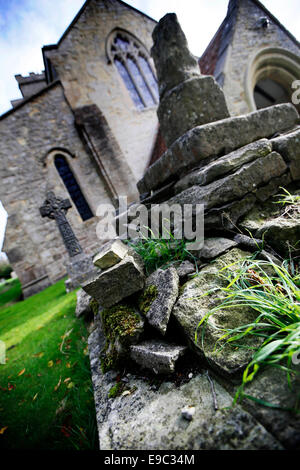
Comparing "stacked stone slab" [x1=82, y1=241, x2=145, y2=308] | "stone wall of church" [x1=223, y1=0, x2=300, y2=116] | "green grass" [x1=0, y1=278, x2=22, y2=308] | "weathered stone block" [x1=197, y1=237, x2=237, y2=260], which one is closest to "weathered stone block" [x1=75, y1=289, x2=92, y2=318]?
"stacked stone slab" [x1=82, y1=241, x2=145, y2=308]

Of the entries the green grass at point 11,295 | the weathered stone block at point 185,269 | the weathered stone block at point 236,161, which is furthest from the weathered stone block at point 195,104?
the green grass at point 11,295

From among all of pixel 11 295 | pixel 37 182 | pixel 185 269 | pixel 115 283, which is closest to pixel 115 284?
pixel 115 283

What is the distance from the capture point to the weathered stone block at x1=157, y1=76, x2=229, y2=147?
7.65ft

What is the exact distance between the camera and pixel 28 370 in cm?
246

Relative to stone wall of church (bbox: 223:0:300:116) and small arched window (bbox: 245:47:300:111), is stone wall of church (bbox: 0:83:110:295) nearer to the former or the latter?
stone wall of church (bbox: 223:0:300:116)

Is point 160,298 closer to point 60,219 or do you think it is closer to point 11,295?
point 60,219

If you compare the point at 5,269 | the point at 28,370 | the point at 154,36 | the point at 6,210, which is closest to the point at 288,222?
the point at 154,36

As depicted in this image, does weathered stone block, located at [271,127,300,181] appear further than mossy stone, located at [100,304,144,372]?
Yes

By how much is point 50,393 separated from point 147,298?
1582 mm

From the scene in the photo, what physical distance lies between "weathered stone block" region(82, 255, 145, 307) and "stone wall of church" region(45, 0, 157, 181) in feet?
28.7
